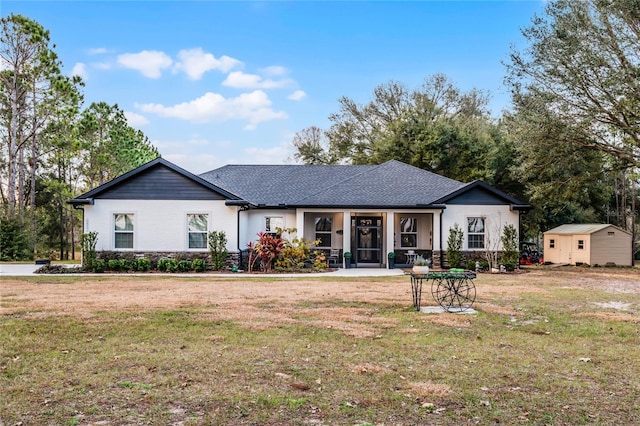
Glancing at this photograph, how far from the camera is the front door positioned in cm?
2219

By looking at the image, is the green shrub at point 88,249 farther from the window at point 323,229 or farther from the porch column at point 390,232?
the porch column at point 390,232

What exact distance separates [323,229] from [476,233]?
657cm

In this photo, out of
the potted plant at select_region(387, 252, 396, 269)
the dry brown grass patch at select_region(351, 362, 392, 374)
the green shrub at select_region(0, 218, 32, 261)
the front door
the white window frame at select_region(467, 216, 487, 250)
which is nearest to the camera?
the dry brown grass patch at select_region(351, 362, 392, 374)

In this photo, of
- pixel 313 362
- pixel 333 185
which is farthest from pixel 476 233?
pixel 313 362

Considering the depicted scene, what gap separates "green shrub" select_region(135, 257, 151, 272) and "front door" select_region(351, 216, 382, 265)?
342 inches

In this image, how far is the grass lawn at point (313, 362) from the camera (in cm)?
426

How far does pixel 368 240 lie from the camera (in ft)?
73.2

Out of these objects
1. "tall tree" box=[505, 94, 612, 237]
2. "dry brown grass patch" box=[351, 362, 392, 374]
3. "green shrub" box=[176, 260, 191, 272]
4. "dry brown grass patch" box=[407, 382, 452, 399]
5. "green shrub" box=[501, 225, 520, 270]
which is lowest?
"dry brown grass patch" box=[407, 382, 452, 399]

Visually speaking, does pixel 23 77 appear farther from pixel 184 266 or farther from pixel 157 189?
pixel 184 266

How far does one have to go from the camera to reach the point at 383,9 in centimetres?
1764

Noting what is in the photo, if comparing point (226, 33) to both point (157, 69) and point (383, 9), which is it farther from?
point (383, 9)

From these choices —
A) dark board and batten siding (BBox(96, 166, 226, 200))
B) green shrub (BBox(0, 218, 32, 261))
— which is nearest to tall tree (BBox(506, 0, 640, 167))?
dark board and batten siding (BBox(96, 166, 226, 200))

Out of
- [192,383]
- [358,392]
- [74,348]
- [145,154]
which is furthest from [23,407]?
[145,154]

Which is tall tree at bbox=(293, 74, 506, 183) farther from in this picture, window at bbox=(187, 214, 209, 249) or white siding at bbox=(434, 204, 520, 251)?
window at bbox=(187, 214, 209, 249)
